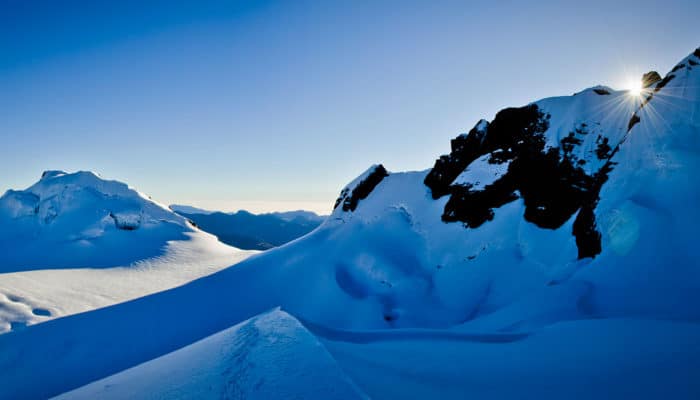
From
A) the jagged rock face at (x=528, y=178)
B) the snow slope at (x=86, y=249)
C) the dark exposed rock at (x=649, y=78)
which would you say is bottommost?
the snow slope at (x=86, y=249)

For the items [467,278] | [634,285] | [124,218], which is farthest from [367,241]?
[124,218]

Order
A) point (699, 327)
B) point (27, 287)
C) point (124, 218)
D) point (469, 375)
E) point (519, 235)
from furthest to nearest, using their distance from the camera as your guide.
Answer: point (124, 218) → point (519, 235) → point (27, 287) → point (699, 327) → point (469, 375)

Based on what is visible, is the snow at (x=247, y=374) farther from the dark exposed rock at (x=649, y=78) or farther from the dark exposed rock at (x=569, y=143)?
the dark exposed rock at (x=649, y=78)

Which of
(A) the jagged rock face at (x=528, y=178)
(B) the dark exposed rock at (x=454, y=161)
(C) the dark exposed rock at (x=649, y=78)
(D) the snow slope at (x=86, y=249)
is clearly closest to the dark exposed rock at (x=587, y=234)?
(A) the jagged rock face at (x=528, y=178)

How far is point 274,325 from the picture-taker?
3.72 metres

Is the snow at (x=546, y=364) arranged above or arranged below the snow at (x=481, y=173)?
below

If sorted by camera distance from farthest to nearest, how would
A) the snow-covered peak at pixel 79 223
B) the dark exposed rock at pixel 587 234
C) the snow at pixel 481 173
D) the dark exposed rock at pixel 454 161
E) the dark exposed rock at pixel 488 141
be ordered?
the snow-covered peak at pixel 79 223
the dark exposed rock at pixel 454 161
the snow at pixel 481 173
the dark exposed rock at pixel 488 141
the dark exposed rock at pixel 587 234

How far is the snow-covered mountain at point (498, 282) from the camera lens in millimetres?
3391

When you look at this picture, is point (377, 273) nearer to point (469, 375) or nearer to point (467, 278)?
point (467, 278)

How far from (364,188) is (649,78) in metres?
20.2

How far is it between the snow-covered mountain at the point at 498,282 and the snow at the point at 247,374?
A: 0.30ft

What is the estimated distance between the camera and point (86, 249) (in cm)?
2355

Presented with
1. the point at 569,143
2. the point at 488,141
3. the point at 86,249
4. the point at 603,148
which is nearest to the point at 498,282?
the point at 603,148

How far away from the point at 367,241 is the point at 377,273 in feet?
11.2
